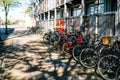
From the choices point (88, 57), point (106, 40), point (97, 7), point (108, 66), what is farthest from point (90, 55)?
point (97, 7)

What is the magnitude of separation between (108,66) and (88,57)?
1.54 meters

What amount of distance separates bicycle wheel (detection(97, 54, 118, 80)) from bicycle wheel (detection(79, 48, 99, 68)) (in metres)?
1.04

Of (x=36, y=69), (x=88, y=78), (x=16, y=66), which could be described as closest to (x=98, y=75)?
(x=88, y=78)

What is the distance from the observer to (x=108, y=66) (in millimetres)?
6816

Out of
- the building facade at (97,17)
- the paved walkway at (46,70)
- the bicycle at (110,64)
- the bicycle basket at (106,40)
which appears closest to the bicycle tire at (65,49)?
the paved walkway at (46,70)

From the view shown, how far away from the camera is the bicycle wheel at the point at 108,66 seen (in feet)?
21.7

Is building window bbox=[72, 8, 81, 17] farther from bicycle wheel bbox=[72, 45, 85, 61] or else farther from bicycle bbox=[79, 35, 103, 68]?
bicycle bbox=[79, 35, 103, 68]

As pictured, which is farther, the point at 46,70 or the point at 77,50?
the point at 77,50

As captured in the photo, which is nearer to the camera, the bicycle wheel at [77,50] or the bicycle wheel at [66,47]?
the bicycle wheel at [77,50]

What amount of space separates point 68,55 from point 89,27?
6.22 ft

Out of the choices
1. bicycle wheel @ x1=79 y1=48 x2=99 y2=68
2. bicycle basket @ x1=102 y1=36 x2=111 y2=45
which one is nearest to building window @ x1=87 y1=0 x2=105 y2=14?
bicycle wheel @ x1=79 y1=48 x2=99 y2=68

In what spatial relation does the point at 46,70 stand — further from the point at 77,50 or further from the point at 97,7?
the point at 97,7

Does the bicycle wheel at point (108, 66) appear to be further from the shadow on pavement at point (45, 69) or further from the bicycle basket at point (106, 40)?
the bicycle basket at point (106, 40)

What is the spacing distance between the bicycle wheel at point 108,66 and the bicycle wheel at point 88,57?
104 cm
